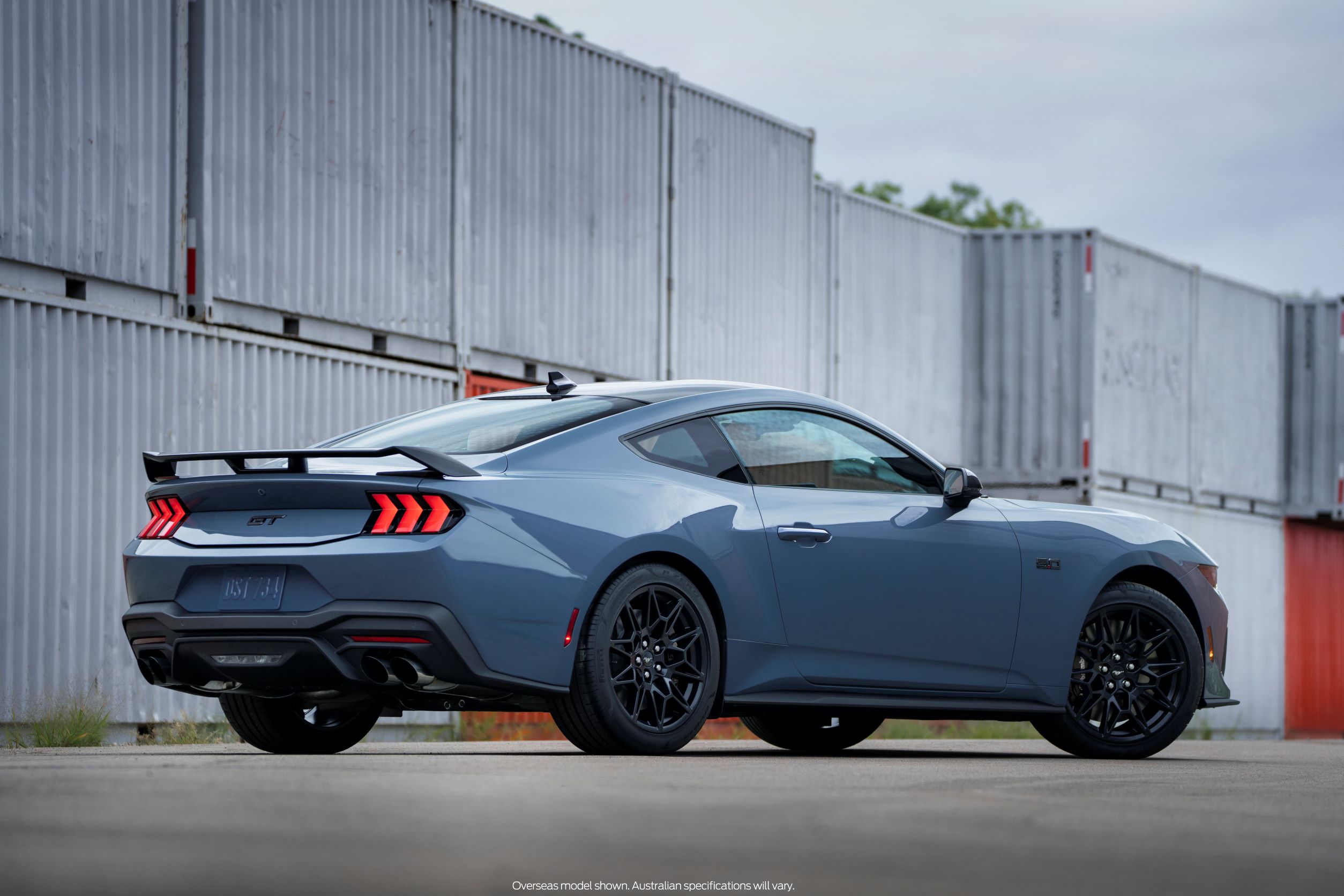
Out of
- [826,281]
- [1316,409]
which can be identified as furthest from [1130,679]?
[1316,409]

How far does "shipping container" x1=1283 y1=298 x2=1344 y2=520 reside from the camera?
24.3m

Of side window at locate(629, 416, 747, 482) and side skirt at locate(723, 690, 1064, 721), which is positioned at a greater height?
side window at locate(629, 416, 747, 482)

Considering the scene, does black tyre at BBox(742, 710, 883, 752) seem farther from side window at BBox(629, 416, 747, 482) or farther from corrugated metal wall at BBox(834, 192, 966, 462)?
corrugated metal wall at BBox(834, 192, 966, 462)

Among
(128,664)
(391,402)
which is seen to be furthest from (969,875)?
(391,402)

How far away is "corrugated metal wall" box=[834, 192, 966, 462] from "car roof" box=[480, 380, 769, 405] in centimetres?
1236

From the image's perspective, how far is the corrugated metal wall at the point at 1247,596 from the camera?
22188mm

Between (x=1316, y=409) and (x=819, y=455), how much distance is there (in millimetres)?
19267

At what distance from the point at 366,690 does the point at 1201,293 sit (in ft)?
64.8

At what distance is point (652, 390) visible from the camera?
6984 mm

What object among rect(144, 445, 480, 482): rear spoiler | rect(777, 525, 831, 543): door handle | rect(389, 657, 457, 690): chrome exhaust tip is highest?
rect(144, 445, 480, 482): rear spoiler

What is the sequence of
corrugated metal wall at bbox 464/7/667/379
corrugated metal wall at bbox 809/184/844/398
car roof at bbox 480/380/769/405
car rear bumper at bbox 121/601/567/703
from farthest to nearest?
corrugated metal wall at bbox 809/184/844/398
corrugated metal wall at bbox 464/7/667/379
car roof at bbox 480/380/769/405
car rear bumper at bbox 121/601/567/703

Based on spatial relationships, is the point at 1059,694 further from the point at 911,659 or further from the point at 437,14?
the point at 437,14

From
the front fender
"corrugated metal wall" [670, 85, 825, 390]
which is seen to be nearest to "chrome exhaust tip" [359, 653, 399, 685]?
the front fender

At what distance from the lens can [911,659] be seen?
716cm
